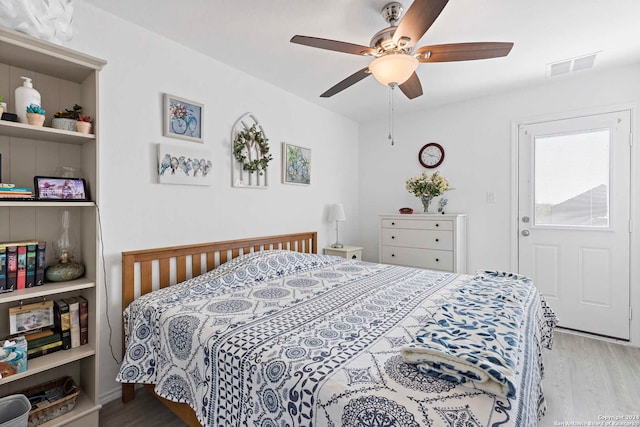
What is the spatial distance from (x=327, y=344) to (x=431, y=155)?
10.6ft

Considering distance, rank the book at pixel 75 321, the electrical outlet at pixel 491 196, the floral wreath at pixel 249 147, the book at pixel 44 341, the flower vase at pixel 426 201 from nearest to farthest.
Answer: the book at pixel 44 341 → the book at pixel 75 321 → the floral wreath at pixel 249 147 → the electrical outlet at pixel 491 196 → the flower vase at pixel 426 201

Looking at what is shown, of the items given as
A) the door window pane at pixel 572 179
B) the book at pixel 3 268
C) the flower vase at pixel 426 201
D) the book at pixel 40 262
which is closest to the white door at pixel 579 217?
the door window pane at pixel 572 179

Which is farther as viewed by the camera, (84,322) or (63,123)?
(84,322)

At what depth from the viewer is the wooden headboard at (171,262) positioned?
2.03 m

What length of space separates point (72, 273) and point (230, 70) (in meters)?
2.00

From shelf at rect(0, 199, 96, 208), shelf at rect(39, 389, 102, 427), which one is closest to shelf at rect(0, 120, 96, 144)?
shelf at rect(0, 199, 96, 208)

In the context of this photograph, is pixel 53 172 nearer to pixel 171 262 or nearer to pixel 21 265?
pixel 21 265

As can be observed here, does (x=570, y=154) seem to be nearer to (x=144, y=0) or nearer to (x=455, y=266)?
(x=455, y=266)

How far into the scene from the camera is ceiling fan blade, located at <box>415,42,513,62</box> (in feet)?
5.49

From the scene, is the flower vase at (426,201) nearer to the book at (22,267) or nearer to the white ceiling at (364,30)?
the white ceiling at (364,30)

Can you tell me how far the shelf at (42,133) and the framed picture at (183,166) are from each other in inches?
20.5

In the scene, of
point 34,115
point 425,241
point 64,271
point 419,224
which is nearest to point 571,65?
point 419,224

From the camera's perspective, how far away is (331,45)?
1.74 meters

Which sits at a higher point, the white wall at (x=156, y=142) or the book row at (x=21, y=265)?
the white wall at (x=156, y=142)
